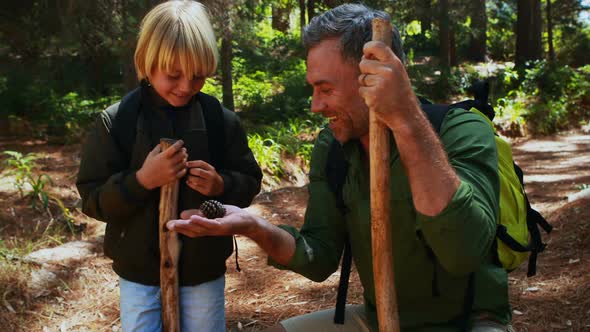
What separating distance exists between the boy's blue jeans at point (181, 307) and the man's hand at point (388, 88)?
1.33 meters

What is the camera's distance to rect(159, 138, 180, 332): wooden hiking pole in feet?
8.27

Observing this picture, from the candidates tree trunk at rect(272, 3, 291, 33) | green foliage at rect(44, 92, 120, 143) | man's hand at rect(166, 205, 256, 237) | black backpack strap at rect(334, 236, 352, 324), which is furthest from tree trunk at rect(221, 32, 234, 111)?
tree trunk at rect(272, 3, 291, 33)

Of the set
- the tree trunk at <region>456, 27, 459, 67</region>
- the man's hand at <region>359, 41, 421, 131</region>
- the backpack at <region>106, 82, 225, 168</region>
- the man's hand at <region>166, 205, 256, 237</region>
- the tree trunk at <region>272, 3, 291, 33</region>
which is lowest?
the man's hand at <region>166, 205, 256, 237</region>

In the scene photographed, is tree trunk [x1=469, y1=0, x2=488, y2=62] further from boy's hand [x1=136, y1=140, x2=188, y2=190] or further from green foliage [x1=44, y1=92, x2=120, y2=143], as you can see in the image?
boy's hand [x1=136, y1=140, x2=188, y2=190]

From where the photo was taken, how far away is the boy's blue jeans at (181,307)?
8.62 feet

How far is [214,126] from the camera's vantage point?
2781 mm

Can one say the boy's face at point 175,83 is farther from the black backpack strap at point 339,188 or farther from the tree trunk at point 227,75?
the tree trunk at point 227,75

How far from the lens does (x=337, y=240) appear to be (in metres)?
2.48

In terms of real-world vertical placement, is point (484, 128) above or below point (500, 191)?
above

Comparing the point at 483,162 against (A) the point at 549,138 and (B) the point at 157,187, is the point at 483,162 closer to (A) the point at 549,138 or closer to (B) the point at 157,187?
(B) the point at 157,187

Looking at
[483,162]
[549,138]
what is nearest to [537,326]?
[483,162]

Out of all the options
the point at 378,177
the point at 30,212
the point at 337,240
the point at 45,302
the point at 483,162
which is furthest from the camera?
the point at 30,212

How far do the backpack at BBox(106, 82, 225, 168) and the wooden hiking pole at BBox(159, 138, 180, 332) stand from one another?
8.8 inches

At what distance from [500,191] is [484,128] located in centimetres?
23
